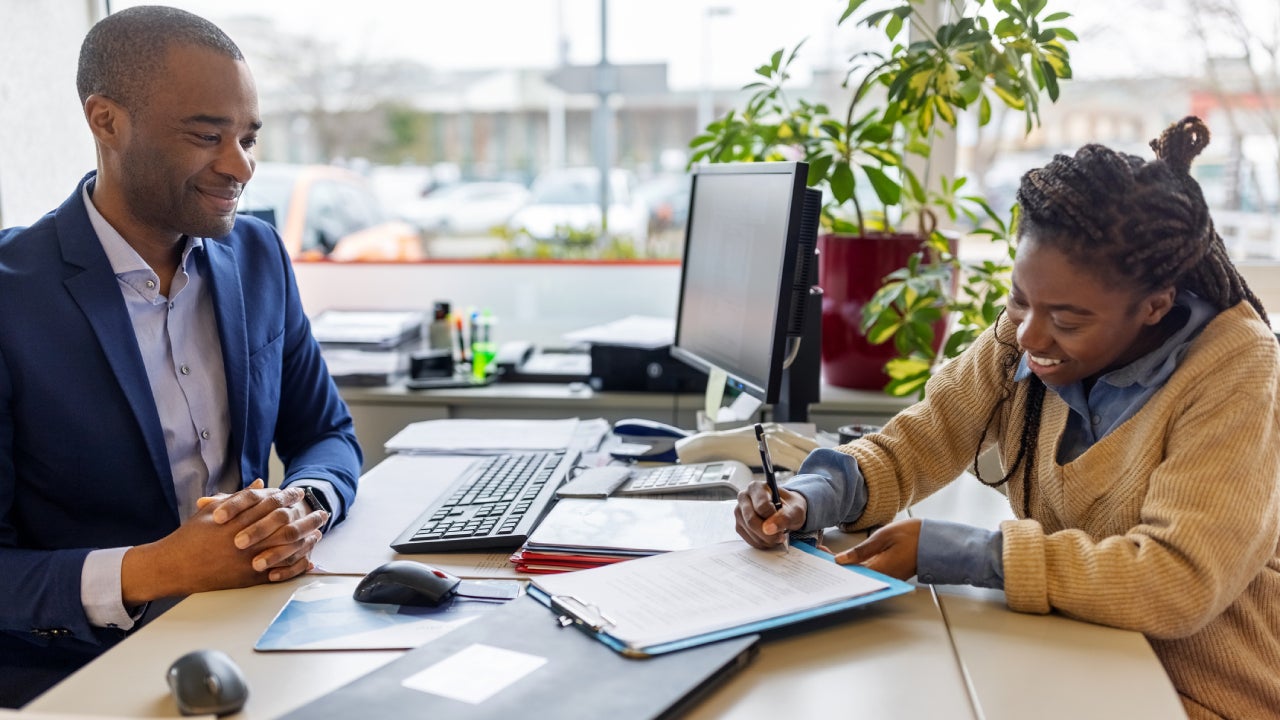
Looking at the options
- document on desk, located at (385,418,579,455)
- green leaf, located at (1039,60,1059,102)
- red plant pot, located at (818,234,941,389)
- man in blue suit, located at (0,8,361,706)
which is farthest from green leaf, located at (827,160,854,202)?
man in blue suit, located at (0,8,361,706)

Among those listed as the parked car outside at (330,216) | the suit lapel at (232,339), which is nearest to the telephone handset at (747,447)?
the suit lapel at (232,339)

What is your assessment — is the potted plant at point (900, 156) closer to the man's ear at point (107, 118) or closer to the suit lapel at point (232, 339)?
the suit lapel at point (232, 339)

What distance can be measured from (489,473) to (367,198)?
65.7 inches

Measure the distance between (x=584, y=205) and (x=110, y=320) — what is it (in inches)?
67.4

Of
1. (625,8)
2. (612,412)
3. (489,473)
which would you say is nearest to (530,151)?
(625,8)

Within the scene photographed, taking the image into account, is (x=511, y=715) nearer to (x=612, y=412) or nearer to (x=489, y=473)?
(x=489, y=473)

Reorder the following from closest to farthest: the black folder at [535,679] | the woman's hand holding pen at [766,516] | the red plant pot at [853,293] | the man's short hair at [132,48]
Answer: the black folder at [535,679] < the woman's hand holding pen at [766,516] < the man's short hair at [132,48] < the red plant pot at [853,293]

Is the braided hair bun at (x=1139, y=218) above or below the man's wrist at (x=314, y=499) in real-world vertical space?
above

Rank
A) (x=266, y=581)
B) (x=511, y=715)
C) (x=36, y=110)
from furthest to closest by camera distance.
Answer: (x=36, y=110) < (x=266, y=581) < (x=511, y=715)

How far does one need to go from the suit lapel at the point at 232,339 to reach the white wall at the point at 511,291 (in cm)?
140

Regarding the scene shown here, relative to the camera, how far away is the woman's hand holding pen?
1165 mm

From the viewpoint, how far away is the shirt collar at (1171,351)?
3.62ft

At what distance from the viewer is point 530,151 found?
2.95 meters

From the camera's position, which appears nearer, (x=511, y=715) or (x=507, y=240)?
(x=511, y=715)
